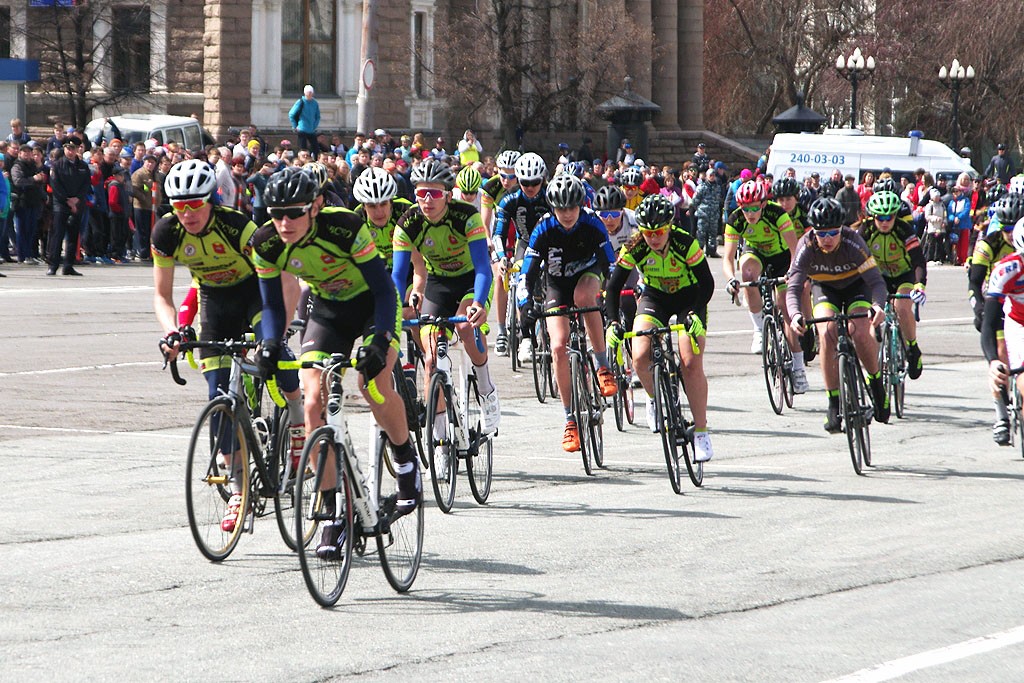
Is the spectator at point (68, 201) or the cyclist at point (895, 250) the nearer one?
the cyclist at point (895, 250)

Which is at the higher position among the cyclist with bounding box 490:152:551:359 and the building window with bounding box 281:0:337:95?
the building window with bounding box 281:0:337:95

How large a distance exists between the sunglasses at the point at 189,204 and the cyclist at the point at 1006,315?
17.8ft

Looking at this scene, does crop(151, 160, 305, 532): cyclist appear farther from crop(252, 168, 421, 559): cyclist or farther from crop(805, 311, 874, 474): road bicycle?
crop(805, 311, 874, 474): road bicycle

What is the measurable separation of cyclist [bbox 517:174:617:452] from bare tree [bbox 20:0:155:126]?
3158cm

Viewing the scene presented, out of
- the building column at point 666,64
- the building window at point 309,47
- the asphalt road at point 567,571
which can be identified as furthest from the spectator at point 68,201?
the building column at point 666,64

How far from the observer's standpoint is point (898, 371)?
15.0 meters

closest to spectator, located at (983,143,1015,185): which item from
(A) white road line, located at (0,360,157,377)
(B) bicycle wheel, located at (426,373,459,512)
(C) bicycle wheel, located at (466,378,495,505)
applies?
(A) white road line, located at (0,360,157,377)

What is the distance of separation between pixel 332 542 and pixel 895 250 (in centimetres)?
891

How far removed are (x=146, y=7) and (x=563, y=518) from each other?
37.4 m

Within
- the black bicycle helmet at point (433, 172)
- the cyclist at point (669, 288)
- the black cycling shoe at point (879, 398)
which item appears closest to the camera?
the black bicycle helmet at point (433, 172)

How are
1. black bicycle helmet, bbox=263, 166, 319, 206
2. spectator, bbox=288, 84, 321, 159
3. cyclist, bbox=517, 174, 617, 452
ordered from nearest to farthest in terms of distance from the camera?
black bicycle helmet, bbox=263, 166, 319, 206 → cyclist, bbox=517, 174, 617, 452 → spectator, bbox=288, 84, 321, 159

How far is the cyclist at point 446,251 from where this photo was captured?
11047 mm

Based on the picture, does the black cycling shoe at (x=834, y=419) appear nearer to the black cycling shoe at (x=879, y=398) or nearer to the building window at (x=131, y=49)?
the black cycling shoe at (x=879, y=398)

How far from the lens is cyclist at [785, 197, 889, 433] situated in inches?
501
